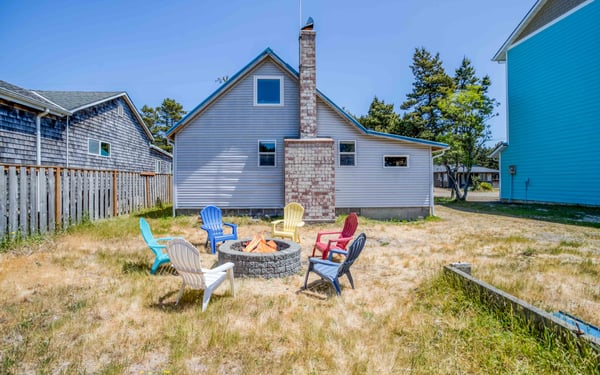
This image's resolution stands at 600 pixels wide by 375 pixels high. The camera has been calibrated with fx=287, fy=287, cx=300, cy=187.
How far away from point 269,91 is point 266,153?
275 centimetres

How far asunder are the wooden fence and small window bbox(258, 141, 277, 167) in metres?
5.87

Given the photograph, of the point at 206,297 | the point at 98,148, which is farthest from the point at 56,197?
the point at 98,148

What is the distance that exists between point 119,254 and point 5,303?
8.41ft

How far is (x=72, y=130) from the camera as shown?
44.0ft

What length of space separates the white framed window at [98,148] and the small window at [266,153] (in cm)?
915

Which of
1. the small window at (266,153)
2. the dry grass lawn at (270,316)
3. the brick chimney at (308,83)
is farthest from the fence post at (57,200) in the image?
the brick chimney at (308,83)

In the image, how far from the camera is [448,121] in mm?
25406

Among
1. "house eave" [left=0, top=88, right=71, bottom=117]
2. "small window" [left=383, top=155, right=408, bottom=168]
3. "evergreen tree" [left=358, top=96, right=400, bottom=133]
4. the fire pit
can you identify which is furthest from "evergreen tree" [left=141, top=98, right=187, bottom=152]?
the fire pit

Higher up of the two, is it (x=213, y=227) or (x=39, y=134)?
(x=39, y=134)

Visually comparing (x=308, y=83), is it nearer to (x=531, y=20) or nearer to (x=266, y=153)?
(x=266, y=153)

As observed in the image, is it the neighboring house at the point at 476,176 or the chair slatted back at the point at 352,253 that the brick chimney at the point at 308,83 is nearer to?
the chair slatted back at the point at 352,253

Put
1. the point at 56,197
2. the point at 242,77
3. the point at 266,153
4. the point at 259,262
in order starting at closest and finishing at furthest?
the point at 259,262 < the point at 56,197 < the point at 242,77 < the point at 266,153

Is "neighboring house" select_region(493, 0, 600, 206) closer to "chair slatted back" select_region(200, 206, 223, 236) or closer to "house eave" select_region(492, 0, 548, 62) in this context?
"house eave" select_region(492, 0, 548, 62)

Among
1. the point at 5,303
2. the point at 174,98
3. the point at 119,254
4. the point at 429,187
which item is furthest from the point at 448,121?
the point at 174,98
